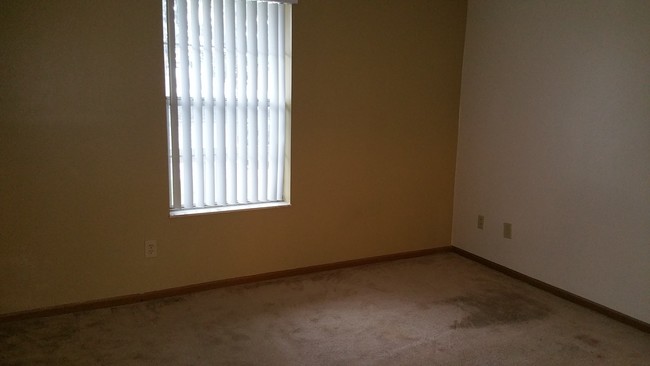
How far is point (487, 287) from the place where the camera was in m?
3.12

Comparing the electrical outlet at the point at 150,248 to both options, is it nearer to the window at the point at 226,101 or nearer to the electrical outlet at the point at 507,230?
the window at the point at 226,101

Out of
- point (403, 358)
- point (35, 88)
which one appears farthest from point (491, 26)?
point (35, 88)

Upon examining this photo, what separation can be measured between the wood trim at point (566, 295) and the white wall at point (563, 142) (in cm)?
4

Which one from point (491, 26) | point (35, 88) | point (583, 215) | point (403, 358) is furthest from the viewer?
point (491, 26)

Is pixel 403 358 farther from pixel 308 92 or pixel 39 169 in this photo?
pixel 39 169

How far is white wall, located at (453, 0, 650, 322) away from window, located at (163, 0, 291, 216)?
5.28ft

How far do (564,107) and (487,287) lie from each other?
1.34m

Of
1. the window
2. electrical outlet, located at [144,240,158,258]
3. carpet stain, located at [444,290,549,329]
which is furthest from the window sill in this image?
carpet stain, located at [444,290,549,329]

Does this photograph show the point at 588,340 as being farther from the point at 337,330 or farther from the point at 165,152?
the point at 165,152

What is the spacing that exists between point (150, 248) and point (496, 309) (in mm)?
2231

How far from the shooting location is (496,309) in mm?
2758

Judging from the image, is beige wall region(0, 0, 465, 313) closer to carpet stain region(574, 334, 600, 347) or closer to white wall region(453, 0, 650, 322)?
white wall region(453, 0, 650, 322)

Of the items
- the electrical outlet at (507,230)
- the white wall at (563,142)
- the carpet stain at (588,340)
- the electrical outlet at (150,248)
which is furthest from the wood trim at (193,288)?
the carpet stain at (588,340)

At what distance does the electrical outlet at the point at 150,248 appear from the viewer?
2.73 meters
